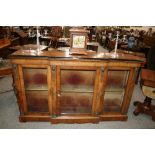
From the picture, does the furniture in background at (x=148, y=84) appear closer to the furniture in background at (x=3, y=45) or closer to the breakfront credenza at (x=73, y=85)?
the breakfront credenza at (x=73, y=85)

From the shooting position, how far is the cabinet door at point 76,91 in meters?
2.27

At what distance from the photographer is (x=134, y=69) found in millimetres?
2170

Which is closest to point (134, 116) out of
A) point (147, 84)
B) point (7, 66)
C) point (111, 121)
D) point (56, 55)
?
point (111, 121)

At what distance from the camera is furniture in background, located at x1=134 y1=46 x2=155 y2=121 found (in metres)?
2.37

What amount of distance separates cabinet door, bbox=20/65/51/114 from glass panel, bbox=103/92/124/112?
0.89 metres

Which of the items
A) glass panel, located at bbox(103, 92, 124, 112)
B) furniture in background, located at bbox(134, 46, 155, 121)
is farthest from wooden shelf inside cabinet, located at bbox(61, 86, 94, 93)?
furniture in background, located at bbox(134, 46, 155, 121)

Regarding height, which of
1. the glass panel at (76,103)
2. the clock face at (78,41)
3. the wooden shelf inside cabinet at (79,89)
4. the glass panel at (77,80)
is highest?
the clock face at (78,41)

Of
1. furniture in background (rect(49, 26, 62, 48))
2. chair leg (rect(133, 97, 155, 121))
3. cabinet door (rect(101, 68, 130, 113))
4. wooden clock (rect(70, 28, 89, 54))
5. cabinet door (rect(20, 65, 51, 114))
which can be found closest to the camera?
wooden clock (rect(70, 28, 89, 54))

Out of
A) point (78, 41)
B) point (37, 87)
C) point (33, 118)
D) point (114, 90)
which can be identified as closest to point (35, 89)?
point (37, 87)

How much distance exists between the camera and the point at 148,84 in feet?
7.79

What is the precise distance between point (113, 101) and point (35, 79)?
1.25 metres

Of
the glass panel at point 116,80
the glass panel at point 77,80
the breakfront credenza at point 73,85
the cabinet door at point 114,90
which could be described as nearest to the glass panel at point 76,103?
the breakfront credenza at point 73,85

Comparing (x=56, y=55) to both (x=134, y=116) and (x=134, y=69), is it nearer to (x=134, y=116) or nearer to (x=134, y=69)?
(x=134, y=69)

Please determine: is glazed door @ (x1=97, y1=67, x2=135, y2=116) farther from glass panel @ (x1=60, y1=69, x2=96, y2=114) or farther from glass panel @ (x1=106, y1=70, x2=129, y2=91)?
glass panel @ (x1=60, y1=69, x2=96, y2=114)
